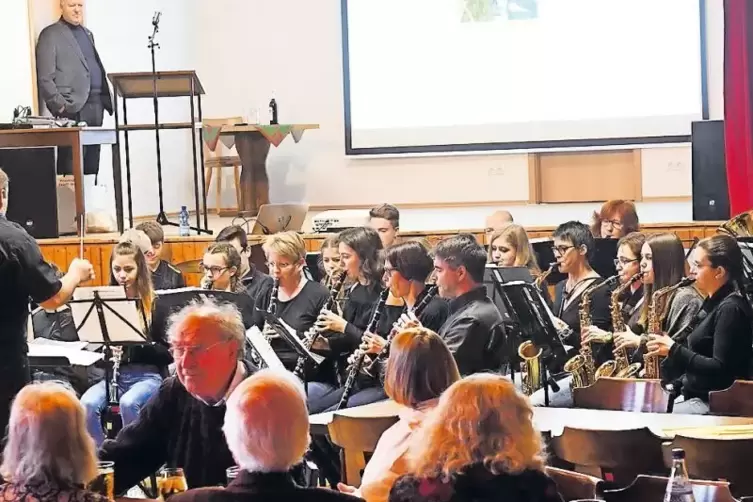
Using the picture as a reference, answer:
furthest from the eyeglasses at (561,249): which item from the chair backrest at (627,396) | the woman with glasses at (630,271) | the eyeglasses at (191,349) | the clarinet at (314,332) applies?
the eyeglasses at (191,349)

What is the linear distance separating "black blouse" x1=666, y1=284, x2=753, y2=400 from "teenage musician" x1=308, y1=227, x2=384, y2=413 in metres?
1.31

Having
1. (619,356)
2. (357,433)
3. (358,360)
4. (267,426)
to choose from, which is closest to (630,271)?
(619,356)

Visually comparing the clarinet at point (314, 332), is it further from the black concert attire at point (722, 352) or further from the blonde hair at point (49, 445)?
the blonde hair at point (49, 445)

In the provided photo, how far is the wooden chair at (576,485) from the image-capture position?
2738 millimetres

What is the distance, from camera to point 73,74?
30.3 feet

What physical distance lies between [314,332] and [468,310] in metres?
1.04

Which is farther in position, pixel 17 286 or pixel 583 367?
pixel 583 367

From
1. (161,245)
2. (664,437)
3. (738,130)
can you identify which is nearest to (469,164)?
(738,130)

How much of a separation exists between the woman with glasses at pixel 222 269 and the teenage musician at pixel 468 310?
5.06 feet

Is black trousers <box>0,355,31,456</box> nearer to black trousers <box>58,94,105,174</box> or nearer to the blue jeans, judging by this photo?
the blue jeans

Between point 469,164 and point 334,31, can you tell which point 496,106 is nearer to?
→ point 469,164

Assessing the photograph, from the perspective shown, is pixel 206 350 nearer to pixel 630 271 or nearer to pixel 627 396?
pixel 627 396

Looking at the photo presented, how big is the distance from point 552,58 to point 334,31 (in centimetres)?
225

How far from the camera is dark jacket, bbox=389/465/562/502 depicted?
2.43m
